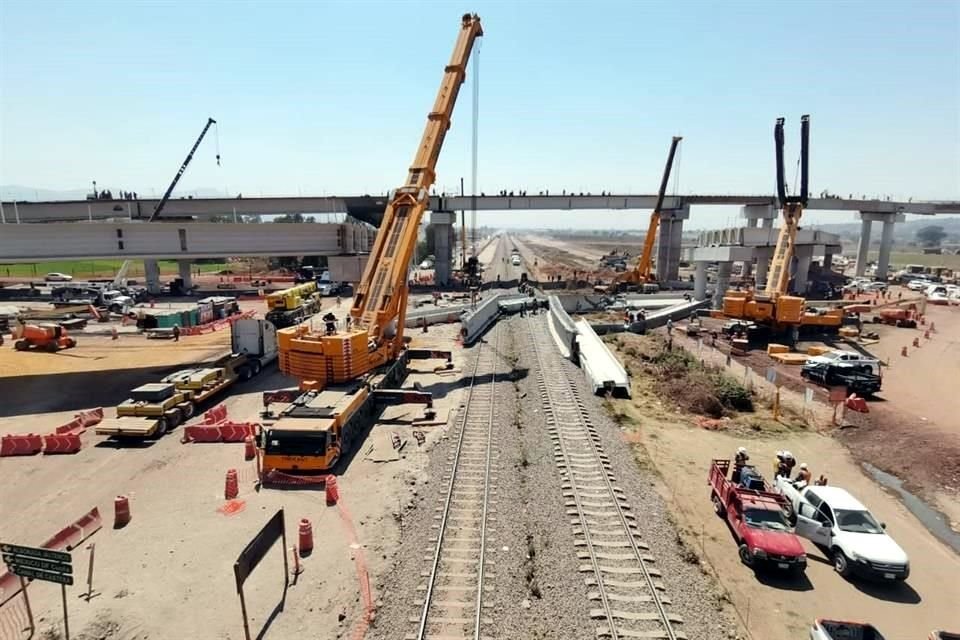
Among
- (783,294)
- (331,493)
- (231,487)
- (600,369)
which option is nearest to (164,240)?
(231,487)

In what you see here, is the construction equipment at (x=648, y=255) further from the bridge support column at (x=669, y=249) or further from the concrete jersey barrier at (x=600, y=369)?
the concrete jersey barrier at (x=600, y=369)

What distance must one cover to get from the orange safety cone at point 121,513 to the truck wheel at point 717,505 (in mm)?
15961

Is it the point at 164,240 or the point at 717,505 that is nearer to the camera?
the point at 717,505

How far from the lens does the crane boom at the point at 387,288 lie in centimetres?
2019

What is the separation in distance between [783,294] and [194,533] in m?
40.0

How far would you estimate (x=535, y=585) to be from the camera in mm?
10547

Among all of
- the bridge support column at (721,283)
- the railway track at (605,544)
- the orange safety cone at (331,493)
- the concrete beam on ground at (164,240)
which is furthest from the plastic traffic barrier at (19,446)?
the bridge support column at (721,283)

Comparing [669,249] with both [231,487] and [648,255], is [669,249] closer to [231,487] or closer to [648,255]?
[648,255]

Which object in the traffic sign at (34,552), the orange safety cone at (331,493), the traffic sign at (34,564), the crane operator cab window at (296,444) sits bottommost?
the orange safety cone at (331,493)

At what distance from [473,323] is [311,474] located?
21035 mm

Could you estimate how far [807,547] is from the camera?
13172 millimetres

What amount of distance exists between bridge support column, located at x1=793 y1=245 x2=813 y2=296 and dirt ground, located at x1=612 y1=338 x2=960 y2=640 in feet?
146

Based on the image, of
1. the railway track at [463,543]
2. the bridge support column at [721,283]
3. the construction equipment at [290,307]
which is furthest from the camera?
the bridge support column at [721,283]

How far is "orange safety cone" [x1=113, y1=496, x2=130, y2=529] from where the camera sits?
13.5 meters
